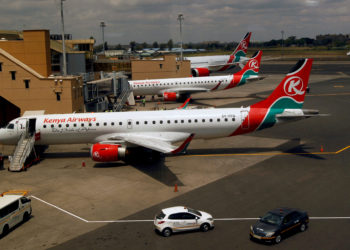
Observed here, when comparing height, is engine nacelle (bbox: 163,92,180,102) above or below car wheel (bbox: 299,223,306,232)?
above

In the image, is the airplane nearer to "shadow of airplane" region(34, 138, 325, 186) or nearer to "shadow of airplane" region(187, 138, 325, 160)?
"shadow of airplane" region(34, 138, 325, 186)

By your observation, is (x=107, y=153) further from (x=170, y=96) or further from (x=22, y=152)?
(x=170, y=96)

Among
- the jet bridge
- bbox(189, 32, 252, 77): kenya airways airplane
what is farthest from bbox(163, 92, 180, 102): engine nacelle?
bbox(189, 32, 252, 77): kenya airways airplane

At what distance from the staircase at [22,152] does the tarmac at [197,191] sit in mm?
1004

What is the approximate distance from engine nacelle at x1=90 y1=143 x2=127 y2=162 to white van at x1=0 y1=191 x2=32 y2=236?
10093 mm

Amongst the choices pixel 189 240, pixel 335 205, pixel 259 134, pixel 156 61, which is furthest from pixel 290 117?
pixel 156 61

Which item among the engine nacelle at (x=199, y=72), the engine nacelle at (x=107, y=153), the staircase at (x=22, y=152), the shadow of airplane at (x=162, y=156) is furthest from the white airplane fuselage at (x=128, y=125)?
the engine nacelle at (x=199, y=72)

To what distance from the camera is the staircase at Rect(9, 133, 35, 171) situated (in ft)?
110

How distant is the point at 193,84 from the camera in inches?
2795

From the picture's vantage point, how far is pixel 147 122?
36156 millimetres

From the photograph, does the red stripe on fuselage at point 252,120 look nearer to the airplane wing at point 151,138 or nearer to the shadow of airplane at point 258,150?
the shadow of airplane at point 258,150

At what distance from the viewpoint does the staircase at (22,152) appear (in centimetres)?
3350

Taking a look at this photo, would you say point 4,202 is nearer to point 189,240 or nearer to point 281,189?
point 189,240

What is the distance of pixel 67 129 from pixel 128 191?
11.7 metres
